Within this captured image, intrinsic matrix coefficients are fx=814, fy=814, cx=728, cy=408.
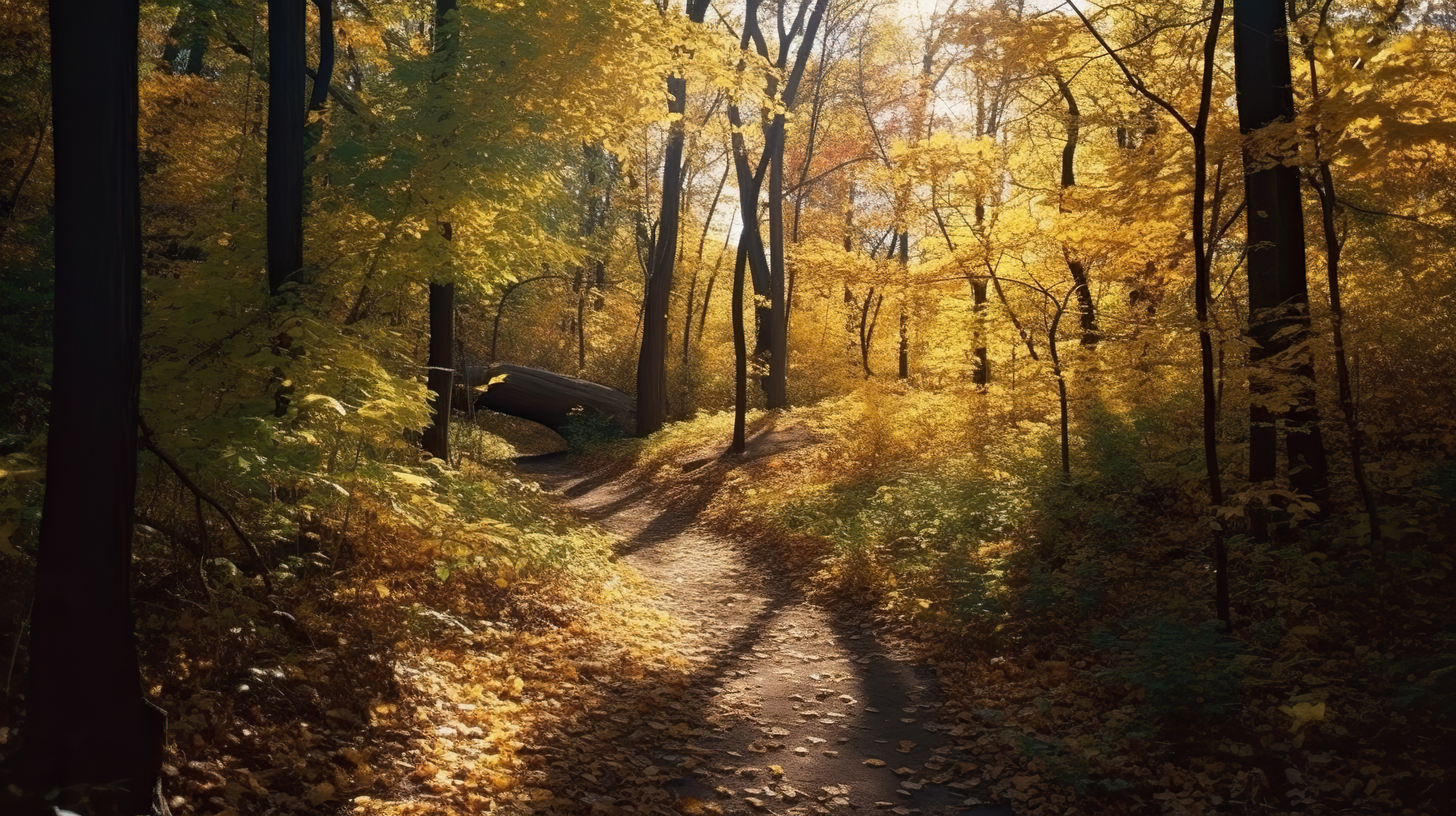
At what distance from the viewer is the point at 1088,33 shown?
10031 mm

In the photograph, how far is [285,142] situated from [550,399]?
15361 mm

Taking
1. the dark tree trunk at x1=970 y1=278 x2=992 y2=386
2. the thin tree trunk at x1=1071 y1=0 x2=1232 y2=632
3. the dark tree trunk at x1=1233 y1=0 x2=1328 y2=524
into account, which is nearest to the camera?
the thin tree trunk at x1=1071 y1=0 x2=1232 y2=632

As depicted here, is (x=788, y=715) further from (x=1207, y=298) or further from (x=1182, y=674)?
(x=1207, y=298)

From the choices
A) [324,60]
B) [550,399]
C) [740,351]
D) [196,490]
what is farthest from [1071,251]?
[550,399]

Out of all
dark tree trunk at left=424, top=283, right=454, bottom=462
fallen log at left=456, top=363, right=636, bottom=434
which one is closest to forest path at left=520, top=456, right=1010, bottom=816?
dark tree trunk at left=424, top=283, right=454, bottom=462

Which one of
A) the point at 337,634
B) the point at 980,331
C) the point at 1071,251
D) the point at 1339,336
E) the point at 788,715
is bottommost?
the point at 788,715

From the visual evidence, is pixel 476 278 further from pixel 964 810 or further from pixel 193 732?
pixel 964 810

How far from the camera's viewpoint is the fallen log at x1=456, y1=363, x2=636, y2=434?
70.7 feet

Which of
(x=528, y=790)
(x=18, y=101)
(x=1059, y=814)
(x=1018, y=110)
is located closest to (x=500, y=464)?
(x=18, y=101)

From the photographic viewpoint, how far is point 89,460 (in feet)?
10.7

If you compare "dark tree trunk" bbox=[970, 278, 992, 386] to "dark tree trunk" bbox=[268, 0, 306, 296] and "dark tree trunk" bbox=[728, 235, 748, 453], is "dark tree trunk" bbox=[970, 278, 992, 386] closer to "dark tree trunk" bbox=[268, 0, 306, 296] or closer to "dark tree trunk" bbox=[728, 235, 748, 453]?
"dark tree trunk" bbox=[728, 235, 748, 453]

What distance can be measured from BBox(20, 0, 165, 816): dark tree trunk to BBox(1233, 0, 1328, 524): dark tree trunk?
7270mm

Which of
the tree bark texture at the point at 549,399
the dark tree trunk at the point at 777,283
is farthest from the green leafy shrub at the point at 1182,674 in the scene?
the tree bark texture at the point at 549,399

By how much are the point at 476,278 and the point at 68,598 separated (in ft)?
16.6
